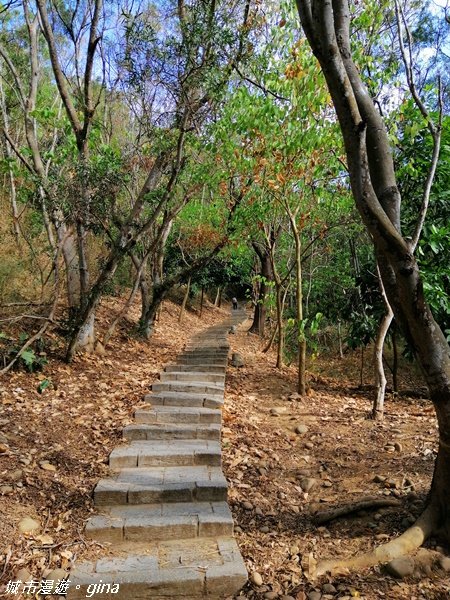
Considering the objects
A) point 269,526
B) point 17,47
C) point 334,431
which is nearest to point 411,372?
point 334,431

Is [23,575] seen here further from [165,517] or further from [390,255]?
[390,255]

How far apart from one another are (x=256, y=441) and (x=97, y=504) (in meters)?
2.03

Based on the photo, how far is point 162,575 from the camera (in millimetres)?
2938

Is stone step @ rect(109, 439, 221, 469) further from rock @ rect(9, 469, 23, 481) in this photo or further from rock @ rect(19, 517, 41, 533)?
rock @ rect(19, 517, 41, 533)

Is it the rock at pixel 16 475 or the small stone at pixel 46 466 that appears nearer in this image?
the rock at pixel 16 475

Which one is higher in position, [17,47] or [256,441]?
[17,47]

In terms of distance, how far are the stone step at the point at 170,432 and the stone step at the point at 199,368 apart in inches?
87.9

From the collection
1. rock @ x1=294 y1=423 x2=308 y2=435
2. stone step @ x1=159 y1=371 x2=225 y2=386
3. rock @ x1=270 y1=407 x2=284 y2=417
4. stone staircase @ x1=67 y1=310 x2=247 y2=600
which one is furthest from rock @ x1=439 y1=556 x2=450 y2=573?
stone step @ x1=159 y1=371 x2=225 y2=386

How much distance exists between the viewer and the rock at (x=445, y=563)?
2.55m

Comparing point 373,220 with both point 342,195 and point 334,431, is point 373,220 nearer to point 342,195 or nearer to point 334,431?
point 334,431

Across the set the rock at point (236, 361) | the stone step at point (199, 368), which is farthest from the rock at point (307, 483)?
the rock at point (236, 361)

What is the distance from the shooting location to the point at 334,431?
17.4ft

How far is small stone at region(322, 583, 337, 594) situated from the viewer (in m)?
2.62

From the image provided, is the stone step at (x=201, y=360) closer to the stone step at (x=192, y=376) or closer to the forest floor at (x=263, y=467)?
the stone step at (x=192, y=376)
